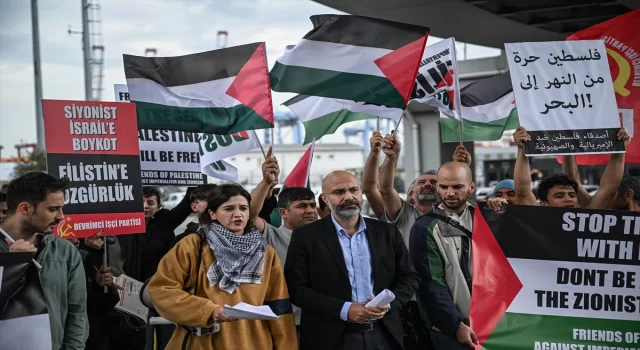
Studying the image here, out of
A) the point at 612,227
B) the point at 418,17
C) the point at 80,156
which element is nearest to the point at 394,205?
the point at 612,227

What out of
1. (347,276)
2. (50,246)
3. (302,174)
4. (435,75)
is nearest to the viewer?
(50,246)

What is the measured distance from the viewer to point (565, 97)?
6.61m

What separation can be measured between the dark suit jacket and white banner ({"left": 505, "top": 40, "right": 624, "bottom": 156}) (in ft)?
5.85

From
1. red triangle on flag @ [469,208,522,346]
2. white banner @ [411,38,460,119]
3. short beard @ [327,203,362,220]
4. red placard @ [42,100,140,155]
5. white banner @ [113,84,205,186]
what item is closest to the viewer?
red triangle on flag @ [469,208,522,346]

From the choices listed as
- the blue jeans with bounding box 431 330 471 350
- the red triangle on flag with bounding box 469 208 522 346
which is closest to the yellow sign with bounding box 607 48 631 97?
the red triangle on flag with bounding box 469 208 522 346

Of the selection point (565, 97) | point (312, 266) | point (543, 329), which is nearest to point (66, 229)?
point (312, 266)

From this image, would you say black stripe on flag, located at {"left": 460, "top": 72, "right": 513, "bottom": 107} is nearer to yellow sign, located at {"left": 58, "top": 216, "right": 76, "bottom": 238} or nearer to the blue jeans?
the blue jeans

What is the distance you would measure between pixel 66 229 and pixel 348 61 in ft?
9.38

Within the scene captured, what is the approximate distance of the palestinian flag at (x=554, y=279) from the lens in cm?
490

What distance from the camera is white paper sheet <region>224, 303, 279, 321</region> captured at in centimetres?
448

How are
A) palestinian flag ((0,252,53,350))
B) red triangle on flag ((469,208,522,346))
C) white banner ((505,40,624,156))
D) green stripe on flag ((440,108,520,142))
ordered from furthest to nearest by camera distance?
green stripe on flag ((440,108,520,142)), white banner ((505,40,624,156)), red triangle on flag ((469,208,522,346)), palestinian flag ((0,252,53,350))

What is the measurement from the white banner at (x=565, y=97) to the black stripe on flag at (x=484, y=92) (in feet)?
8.57

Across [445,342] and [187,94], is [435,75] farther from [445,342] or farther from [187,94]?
[445,342]

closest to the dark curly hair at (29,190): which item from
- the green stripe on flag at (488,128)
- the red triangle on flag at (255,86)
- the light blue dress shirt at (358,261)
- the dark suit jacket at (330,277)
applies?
the dark suit jacket at (330,277)
